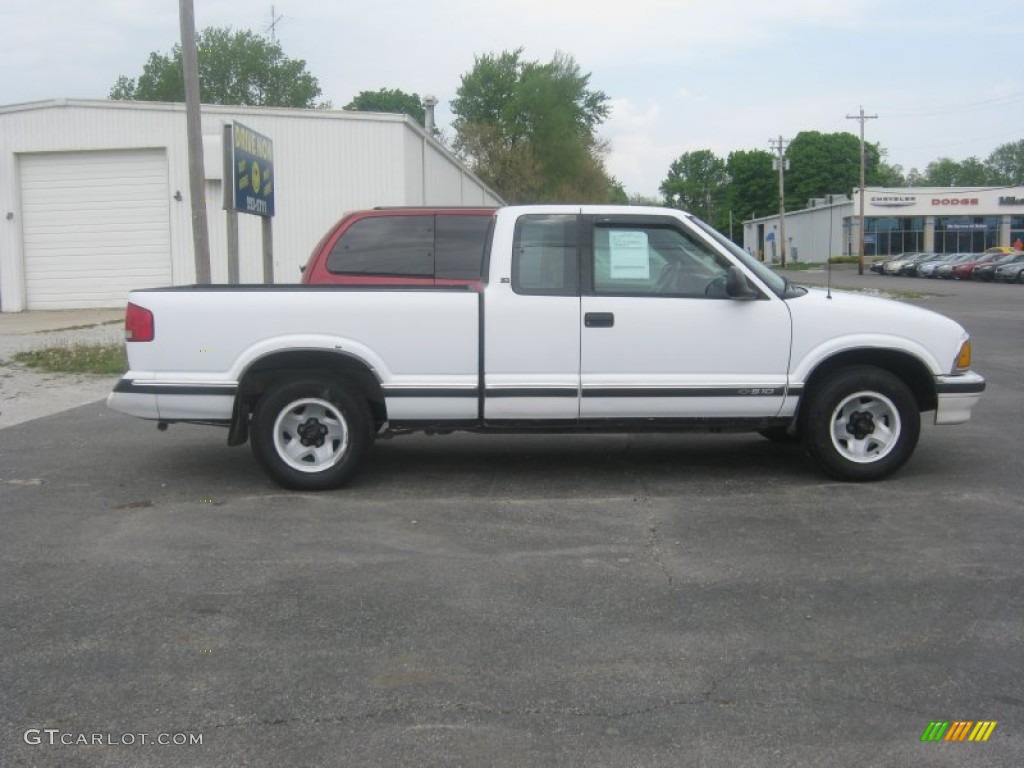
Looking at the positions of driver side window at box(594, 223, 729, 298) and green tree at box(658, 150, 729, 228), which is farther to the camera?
green tree at box(658, 150, 729, 228)

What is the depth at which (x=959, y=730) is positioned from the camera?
3391 millimetres

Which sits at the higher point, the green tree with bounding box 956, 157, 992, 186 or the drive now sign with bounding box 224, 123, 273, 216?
the green tree with bounding box 956, 157, 992, 186

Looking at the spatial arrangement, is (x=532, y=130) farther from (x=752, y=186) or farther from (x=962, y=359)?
(x=752, y=186)

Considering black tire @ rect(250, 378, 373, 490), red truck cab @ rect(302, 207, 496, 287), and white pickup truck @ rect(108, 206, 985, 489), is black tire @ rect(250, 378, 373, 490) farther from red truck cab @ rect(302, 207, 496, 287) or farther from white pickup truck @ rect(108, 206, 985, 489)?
red truck cab @ rect(302, 207, 496, 287)

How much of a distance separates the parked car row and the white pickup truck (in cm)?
4732

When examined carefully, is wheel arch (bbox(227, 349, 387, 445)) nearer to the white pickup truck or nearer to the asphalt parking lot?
the white pickup truck

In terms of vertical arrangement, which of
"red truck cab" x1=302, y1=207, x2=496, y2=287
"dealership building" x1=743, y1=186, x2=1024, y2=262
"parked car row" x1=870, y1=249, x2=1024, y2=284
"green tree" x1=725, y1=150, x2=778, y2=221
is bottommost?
"red truck cab" x1=302, y1=207, x2=496, y2=287

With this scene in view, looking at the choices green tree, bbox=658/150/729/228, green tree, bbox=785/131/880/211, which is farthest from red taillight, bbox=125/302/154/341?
green tree, bbox=658/150/729/228

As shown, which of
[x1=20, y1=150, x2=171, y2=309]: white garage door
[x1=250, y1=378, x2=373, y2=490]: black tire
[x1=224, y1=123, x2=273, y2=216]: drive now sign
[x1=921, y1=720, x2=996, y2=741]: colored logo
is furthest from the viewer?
[x1=20, y1=150, x2=171, y2=309]: white garage door

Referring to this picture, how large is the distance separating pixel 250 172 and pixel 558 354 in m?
8.09

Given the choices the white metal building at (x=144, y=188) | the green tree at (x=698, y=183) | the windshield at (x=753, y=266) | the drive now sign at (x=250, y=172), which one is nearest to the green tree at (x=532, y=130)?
the white metal building at (x=144, y=188)

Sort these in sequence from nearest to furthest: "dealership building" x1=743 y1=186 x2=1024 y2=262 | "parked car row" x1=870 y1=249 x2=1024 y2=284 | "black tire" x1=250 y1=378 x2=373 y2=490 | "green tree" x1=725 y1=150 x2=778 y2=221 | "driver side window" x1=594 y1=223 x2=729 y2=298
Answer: "black tire" x1=250 y1=378 x2=373 y2=490 < "driver side window" x1=594 y1=223 x2=729 y2=298 < "parked car row" x1=870 y1=249 x2=1024 y2=284 < "dealership building" x1=743 y1=186 x2=1024 y2=262 < "green tree" x1=725 y1=150 x2=778 y2=221

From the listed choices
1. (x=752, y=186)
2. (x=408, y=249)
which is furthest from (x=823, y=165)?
(x=408, y=249)

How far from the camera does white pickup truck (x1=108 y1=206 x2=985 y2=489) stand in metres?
6.37
